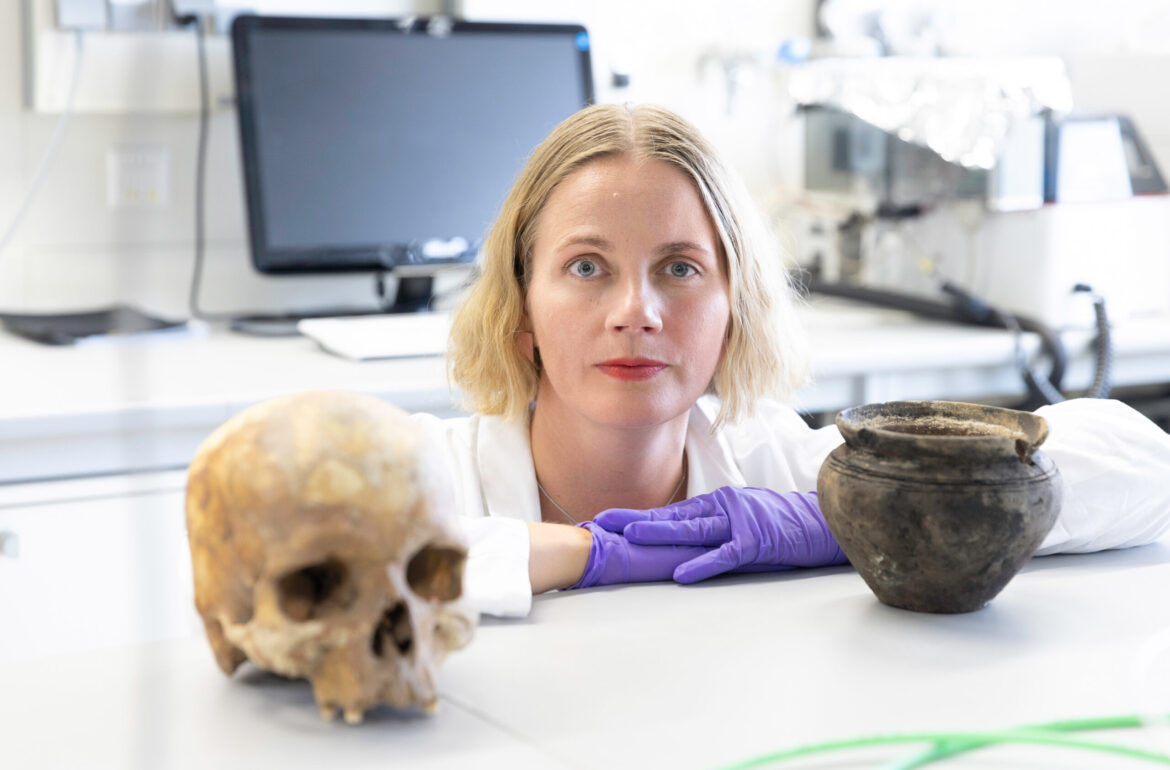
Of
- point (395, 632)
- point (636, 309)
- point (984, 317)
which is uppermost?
point (636, 309)

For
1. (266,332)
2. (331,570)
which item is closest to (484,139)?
(266,332)

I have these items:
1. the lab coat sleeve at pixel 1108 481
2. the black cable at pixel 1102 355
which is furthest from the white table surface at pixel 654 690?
the black cable at pixel 1102 355

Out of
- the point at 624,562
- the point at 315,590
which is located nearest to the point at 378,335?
the point at 624,562

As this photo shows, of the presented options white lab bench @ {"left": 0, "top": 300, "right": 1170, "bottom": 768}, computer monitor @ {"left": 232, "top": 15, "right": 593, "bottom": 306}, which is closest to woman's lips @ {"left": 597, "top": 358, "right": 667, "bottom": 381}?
white lab bench @ {"left": 0, "top": 300, "right": 1170, "bottom": 768}

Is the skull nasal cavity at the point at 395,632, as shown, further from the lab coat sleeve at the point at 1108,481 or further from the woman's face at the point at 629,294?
the lab coat sleeve at the point at 1108,481

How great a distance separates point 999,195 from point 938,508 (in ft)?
5.27

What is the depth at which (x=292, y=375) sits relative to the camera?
1755 millimetres

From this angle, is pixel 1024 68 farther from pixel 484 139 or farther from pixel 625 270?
pixel 625 270

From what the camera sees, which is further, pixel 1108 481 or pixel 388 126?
pixel 388 126

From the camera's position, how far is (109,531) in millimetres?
1610

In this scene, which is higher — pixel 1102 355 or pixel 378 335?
pixel 378 335

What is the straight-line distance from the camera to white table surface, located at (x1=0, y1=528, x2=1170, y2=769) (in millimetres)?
677

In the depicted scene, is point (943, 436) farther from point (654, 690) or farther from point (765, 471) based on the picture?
point (765, 471)

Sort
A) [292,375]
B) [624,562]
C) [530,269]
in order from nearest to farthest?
[624,562], [530,269], [292,375]
